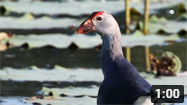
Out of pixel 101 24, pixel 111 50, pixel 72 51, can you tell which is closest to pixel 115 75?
pixel 111 50

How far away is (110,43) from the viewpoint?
373 centimetres

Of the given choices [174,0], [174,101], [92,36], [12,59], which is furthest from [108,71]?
[174,0]

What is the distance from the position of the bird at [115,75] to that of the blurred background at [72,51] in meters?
0.61

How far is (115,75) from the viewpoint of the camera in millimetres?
3566

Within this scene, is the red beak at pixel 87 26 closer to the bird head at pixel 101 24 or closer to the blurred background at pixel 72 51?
the bird head at pixel 101 24

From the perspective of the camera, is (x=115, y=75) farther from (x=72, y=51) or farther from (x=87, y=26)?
(x=72, y=51)

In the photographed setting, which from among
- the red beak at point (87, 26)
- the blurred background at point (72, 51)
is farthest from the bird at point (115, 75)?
the blurred background at point (72, 51)

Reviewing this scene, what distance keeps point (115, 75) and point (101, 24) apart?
15.6 inches

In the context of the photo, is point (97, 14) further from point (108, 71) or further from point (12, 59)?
point (12, 59)

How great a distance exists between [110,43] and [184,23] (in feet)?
14.7

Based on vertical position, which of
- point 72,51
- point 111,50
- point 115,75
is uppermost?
point 72,51

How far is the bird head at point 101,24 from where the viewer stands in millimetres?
3736

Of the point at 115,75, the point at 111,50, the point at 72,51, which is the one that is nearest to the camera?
the point at 115,75

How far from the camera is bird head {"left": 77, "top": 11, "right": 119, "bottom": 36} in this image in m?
3.74
